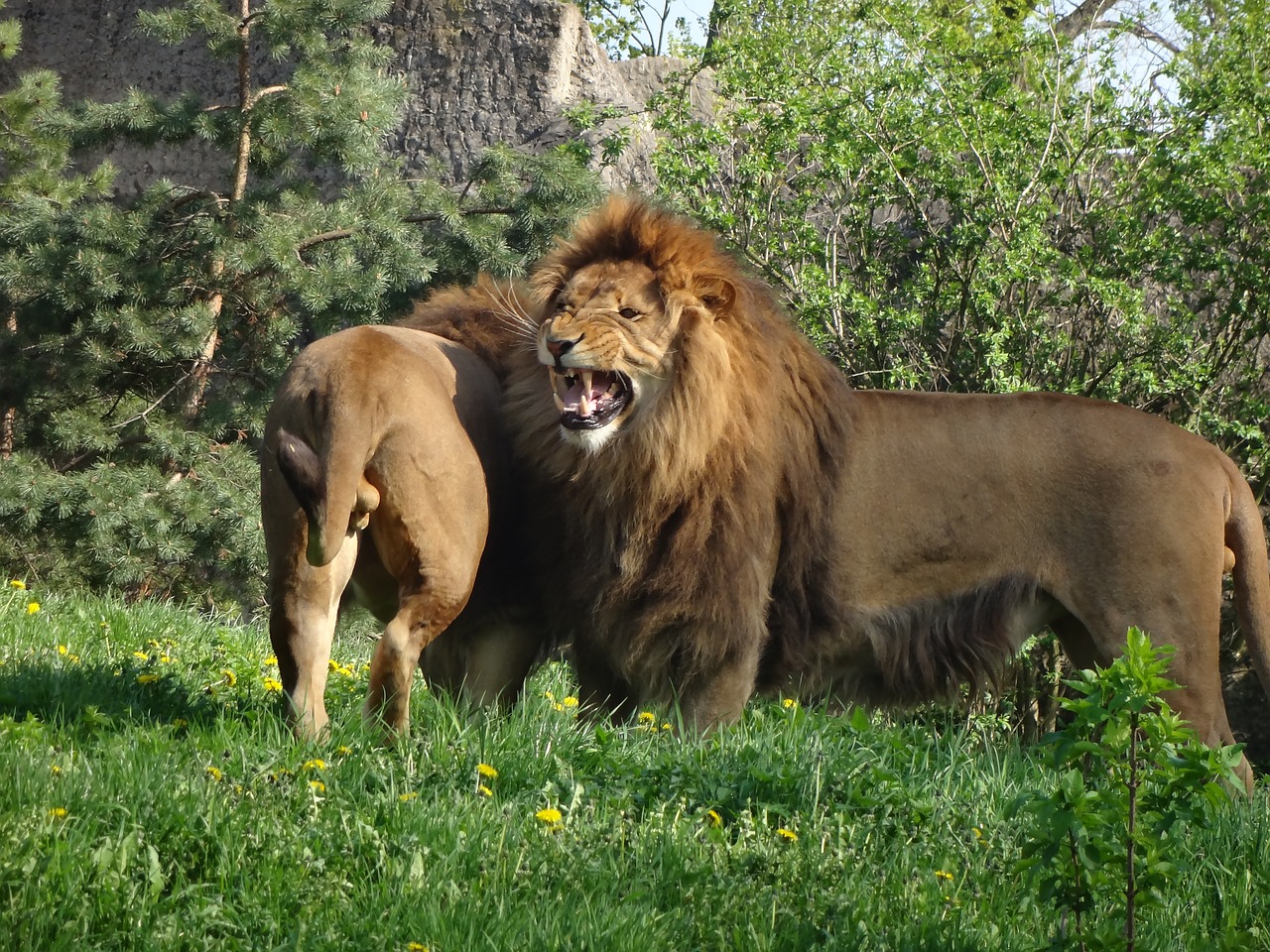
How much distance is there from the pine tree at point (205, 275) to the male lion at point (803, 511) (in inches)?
168

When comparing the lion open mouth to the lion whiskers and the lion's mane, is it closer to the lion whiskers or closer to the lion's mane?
→ the lion's mane

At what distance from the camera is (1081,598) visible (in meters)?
5.50

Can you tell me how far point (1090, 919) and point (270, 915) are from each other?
5.84ft

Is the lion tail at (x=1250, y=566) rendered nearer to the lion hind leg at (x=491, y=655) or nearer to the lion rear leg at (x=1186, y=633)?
the lion rear leg at (x=1186, y=633)

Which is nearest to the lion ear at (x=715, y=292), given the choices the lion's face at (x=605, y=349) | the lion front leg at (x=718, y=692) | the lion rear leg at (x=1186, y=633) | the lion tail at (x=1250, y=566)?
the lion's face at (x=605, y=349)

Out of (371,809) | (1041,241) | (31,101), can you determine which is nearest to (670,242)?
(371,809)

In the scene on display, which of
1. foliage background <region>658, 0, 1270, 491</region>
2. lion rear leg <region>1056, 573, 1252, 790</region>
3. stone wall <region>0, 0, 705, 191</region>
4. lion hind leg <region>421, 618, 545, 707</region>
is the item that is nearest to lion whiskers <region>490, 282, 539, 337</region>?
lion hind leg <region>421, 618, 545, 707</region>

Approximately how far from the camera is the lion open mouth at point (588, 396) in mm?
4867

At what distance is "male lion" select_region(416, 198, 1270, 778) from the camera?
500 cm

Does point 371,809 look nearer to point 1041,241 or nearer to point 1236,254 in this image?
point 1041,241

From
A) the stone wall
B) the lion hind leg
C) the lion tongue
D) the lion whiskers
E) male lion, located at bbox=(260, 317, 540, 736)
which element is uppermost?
the stone wall

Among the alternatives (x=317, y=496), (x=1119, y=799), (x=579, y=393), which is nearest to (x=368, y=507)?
(x=317, y=496)

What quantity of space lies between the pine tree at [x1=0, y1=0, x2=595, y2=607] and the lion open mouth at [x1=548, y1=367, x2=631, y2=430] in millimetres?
4416

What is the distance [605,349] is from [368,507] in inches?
40.9
